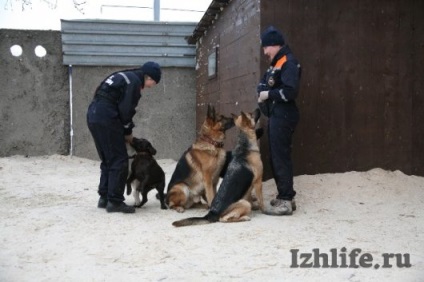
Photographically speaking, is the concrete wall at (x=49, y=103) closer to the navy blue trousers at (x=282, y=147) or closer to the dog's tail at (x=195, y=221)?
the navy blue trousers at (x=282, y=147)

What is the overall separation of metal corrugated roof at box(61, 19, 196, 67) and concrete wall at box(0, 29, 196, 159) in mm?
228

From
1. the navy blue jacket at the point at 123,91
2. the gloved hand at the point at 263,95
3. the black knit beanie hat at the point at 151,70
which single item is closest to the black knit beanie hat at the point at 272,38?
the gloved hand at the point at 263,95

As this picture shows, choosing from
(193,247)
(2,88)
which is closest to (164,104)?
(2,88)

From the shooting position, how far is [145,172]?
580 cm

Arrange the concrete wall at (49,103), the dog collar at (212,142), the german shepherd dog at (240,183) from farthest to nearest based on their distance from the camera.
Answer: the concrete wall at (49,103), the dog collar at (212,142), the german shepherd dog at (240,183)

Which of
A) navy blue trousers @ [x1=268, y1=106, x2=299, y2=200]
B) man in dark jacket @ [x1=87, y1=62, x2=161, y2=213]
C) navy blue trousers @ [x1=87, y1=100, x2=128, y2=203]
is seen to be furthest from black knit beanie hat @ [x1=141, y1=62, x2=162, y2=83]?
navy blue trousers @ [x1=268, y1=106, x2=299, y2=200]

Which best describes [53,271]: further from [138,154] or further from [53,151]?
[53,151]

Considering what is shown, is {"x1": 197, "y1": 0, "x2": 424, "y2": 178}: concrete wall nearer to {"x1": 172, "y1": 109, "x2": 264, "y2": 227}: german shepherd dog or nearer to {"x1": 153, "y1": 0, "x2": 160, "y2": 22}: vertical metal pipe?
{"x1": 172, "y1": 109, "x2": 264, "y2": 227}: german shepherd dog

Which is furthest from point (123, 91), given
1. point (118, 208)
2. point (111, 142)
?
point (118, 208)

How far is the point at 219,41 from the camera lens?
893cm

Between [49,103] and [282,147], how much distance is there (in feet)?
22.9

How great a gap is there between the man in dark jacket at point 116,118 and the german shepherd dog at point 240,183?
1.13 metres

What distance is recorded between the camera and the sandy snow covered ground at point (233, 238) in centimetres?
351

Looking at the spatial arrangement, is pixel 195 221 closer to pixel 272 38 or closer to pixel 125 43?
pixel 272 38
